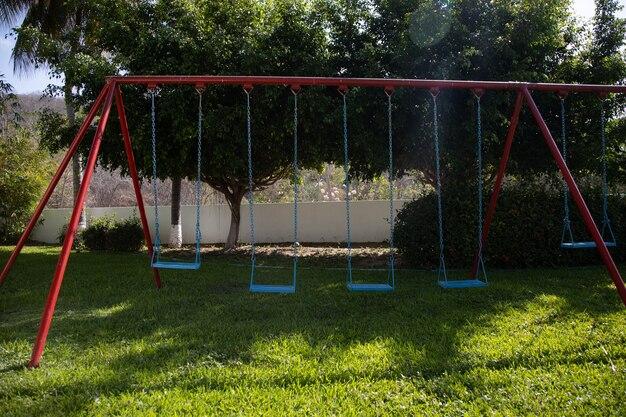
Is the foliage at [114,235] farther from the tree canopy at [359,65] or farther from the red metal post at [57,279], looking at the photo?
the red metal post at [57,279]

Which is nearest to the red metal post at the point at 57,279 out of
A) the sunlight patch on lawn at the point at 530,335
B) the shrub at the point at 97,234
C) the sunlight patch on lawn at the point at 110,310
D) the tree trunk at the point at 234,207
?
the sunlight patch on lawn at the point at 110,310

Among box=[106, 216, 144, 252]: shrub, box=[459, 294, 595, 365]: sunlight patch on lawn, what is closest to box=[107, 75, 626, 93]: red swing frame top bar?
box=[459, 294, 595, 365]: sunlight patch on lawn

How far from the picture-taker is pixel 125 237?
1238cm

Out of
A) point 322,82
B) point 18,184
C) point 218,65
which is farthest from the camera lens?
point 18,184

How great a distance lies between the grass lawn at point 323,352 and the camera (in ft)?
9.88

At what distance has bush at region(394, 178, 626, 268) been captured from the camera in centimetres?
791

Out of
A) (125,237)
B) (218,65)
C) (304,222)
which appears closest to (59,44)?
(218,65)

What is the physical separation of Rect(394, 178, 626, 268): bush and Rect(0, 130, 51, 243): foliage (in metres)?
14.1

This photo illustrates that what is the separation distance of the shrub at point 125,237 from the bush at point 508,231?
7508 millimetres

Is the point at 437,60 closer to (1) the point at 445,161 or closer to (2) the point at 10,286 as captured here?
(1) the point at 445,161

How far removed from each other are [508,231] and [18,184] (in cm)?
1595

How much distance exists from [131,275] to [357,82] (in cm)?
528

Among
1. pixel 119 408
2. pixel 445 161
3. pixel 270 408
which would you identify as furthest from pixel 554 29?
pixel 119 408

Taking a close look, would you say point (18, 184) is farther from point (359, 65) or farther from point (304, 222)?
point (359, 65)
